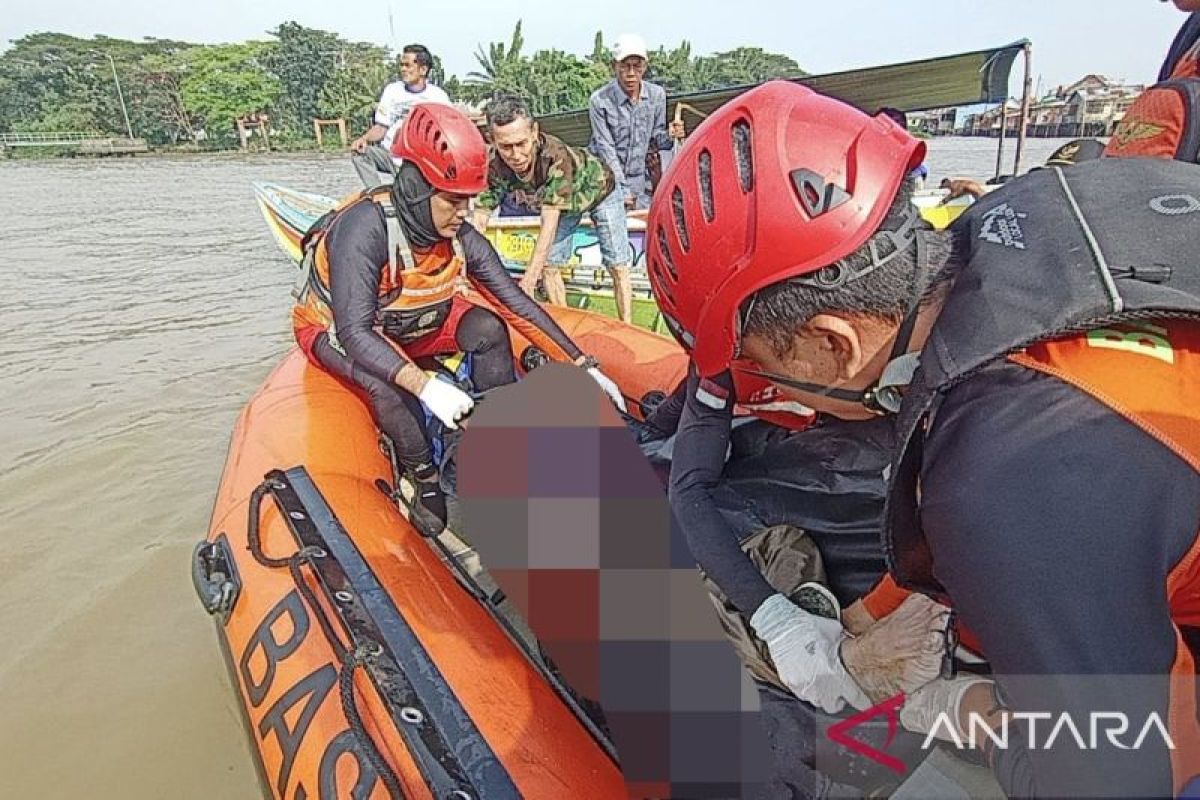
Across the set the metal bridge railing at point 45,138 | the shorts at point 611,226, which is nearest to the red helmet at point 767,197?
the shorts at point 611,226

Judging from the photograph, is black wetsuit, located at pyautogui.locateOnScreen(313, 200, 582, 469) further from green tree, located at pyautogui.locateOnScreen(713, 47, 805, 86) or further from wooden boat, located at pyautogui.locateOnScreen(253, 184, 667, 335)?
green tree, located at pyautogui.locateOnScreen(713, 47, 805, 86)

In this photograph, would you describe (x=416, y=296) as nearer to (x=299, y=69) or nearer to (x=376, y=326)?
(x=376, y=326)

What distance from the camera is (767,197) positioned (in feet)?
3.14

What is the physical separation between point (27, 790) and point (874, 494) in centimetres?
227

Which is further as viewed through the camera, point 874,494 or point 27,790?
point 27,790

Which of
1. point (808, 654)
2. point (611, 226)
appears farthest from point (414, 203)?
point (611, 226)

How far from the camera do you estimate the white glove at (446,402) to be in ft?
8.68

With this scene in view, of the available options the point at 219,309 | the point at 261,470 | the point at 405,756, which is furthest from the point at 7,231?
the point at 405,756

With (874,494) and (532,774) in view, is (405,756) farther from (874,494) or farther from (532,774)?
(874,494)

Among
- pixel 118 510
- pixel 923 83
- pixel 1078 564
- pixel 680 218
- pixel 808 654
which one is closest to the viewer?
pixel 1078 564

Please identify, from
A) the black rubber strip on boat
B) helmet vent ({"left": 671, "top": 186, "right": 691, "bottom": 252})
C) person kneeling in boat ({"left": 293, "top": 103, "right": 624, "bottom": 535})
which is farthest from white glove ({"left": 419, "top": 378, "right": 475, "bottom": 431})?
helmet vent ({"left": 671, "top": 186, "right": 691, "bottom": 252})

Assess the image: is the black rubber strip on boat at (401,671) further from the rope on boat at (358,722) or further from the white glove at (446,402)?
the white glove at (446,402)

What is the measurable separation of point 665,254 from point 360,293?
1.91 meters

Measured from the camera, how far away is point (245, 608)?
2.01 meters
